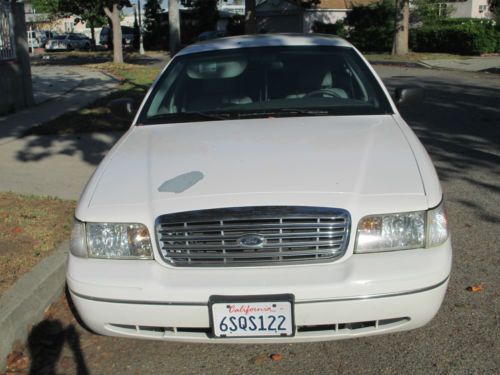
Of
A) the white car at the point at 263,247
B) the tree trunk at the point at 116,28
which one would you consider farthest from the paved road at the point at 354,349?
the tree trunk at the point at 116,28

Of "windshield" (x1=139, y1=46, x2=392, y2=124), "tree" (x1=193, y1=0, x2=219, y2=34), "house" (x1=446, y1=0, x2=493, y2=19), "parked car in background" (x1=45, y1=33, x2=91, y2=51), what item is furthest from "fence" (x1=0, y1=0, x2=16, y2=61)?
"house" (x1=446, y1=0, x2=493, y2=19)

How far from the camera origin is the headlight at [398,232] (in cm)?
295

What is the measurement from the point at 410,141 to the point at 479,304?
1.13 m

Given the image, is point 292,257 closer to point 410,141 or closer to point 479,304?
point 410,141

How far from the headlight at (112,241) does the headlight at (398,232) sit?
40.8 inches

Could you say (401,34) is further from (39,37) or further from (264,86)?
(39,37)

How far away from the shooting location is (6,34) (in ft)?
41.6

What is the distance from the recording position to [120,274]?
297 cm

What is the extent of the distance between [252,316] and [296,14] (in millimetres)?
47244

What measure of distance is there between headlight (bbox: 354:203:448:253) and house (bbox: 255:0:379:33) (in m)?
44.8

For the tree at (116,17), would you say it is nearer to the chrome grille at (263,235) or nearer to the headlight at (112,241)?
the headlight at (112,241)

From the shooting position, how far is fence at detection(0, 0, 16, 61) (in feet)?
41.0

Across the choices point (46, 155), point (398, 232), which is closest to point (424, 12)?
point (46, 155)

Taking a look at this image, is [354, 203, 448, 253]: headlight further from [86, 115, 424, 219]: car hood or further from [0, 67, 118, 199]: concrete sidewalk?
[0, 67, 118, 199]: concrete sidewalk
